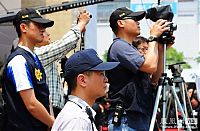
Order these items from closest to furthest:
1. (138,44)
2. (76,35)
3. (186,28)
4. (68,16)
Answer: (76,35) → (138,44) → (68,16) → (186,28)

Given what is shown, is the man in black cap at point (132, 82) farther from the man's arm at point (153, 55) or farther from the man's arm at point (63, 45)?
the man's arm at point (63, 45)

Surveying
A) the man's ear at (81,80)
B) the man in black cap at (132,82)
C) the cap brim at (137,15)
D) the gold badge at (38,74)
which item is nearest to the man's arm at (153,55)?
the man in black cap at (132,82)

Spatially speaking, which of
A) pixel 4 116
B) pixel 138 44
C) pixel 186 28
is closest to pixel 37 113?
pixel 4 116

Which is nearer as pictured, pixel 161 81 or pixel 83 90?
pixel 83 90

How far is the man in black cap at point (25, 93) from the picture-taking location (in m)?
3.64

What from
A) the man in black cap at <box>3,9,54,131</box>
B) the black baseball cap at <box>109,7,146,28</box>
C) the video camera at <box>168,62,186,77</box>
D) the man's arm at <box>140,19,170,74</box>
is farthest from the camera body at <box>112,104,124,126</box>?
the video camera at <box>168,62,186,77</box>

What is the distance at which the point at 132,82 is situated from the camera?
13.0 ft

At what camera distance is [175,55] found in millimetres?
54844

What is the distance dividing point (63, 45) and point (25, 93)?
0.69m

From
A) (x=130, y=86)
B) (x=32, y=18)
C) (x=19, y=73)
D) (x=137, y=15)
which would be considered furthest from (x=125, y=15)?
(x=19, y=73)

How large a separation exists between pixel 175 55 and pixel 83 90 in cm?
5272

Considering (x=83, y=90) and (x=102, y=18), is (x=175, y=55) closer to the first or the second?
(x=102, y=18)

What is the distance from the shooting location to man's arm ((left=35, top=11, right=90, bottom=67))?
417cm

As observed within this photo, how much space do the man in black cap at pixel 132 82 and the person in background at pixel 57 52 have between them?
0.33 metres
